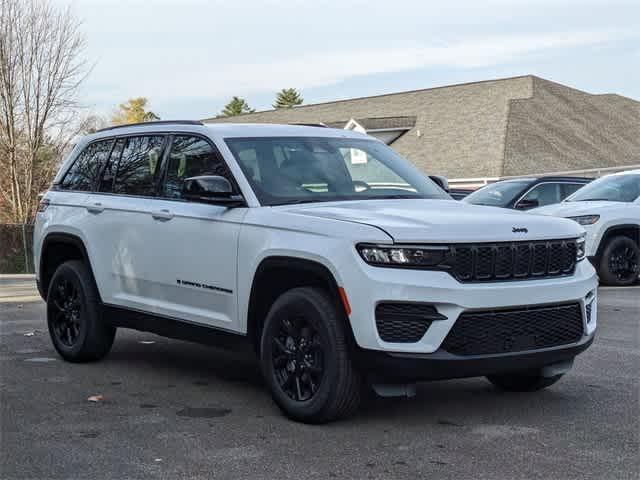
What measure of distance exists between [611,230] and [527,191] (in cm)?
323

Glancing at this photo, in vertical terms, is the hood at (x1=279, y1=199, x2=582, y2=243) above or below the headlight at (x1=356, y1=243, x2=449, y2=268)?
above

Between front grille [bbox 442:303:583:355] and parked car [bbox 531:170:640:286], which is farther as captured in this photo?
parked car [bbox 531:170:640:286]

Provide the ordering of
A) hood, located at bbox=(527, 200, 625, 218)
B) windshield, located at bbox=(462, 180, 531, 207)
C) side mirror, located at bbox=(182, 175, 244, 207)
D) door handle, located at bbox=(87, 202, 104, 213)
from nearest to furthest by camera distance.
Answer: side mirror, located at bbox=(182, 175, 244, 207)
door handle, located at bbox=(87, 202, 104, 213)
hood, located at bbox=(527, 200, 625, 218)
windshield, located at bbox=(462, 180, 531, 207)

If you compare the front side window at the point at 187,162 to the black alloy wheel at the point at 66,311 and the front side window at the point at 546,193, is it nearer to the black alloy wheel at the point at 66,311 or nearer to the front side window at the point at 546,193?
the black alloy wheel at the point at 66,311

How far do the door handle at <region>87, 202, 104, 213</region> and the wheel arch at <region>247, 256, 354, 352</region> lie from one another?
88.7 inches

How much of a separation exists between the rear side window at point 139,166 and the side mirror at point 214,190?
3.51ft

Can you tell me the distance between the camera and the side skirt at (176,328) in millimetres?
7088

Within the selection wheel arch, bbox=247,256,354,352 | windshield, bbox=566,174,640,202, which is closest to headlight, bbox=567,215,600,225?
windshield, bbox=566,174,640,202

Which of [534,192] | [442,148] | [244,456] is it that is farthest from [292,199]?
[442,148]

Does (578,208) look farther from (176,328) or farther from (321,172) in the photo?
(176,328)

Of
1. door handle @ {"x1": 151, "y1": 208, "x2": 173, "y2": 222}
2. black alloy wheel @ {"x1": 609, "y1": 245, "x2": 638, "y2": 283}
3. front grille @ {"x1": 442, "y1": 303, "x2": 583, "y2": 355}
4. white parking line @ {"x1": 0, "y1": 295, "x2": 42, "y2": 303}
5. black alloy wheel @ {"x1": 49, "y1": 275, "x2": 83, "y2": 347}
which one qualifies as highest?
door handle @ {"x1": 151, "y1": 208, "x2": 173, "y2": 222}

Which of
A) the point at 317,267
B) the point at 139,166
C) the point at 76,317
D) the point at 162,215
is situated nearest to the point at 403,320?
the point at 317,267

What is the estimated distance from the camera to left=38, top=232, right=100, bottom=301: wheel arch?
8.86 metres

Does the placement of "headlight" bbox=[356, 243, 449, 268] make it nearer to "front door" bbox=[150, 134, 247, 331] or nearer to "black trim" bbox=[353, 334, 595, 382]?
"black trim" bbox=[353, 334, 595, 382]
